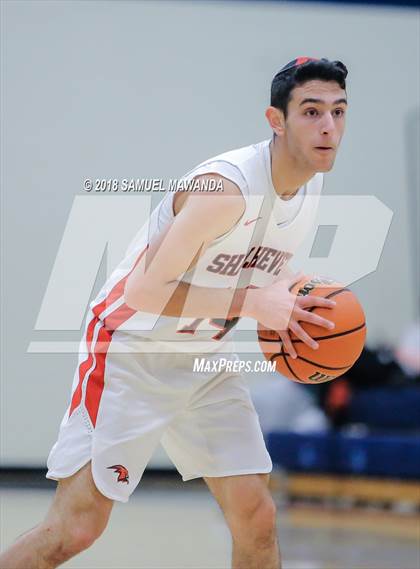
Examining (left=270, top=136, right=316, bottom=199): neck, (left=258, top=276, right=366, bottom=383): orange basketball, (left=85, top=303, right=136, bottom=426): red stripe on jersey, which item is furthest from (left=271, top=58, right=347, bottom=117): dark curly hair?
(left=85, top=303, right=136, bottom=426): red stripe on jersey

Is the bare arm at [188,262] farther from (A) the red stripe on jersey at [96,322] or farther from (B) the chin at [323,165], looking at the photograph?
(B) the chin at [323,165]

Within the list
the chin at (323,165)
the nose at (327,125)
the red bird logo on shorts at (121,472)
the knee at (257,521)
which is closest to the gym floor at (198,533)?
the knee at (257,521)

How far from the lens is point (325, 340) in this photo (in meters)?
3.01

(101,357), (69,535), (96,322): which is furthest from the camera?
(96,322)

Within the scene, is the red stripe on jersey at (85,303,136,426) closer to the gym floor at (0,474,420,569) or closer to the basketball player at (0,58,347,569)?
the basketball player at (0,58,347,569)

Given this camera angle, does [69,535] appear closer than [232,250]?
Yes

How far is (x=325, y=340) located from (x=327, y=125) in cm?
67

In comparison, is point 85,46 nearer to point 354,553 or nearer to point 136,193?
point 136,193

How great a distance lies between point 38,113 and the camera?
5.38 metres

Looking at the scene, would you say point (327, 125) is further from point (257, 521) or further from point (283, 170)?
point (257, 521)

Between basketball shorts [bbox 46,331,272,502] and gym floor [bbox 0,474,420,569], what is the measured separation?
5.24 feet

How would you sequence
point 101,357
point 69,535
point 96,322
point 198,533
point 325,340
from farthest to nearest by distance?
point 198,533 → point 96,322 → point 101,357 → point 325,340 → point 69,535

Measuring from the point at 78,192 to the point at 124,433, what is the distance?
2.71 metres

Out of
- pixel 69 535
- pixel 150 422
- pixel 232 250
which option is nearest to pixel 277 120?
pixel 232 250
